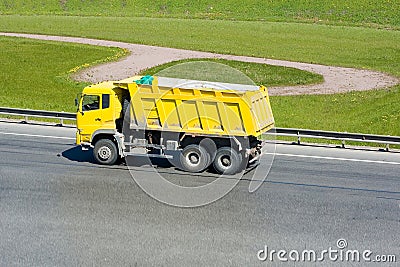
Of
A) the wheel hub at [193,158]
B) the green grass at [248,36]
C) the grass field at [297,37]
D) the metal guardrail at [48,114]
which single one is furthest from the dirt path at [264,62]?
the wheel hub at [193,158]

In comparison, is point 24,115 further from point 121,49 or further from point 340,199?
point 121,49

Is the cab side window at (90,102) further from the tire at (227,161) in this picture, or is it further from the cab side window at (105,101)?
the tire at (227,161)

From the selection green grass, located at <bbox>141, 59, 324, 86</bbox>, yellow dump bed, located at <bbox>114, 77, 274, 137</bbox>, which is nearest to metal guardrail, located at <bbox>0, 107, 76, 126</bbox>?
yellow dump bed, located at <bbox>114, 77, 274, 137</bbox>

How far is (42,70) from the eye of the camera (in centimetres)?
5416

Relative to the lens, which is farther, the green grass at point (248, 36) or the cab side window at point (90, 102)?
the green grass at point (248, 36)

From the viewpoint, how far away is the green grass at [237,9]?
98.8 m

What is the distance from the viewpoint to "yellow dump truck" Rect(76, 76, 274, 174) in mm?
22797

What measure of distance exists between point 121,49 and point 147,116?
43.4 m

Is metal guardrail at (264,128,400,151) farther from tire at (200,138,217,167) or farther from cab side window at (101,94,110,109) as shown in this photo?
cab side window at (101,94,110,109)

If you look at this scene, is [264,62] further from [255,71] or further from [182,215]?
[182,215]

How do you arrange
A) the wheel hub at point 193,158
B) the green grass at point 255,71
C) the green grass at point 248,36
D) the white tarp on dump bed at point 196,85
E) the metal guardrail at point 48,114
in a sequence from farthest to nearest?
the green grass at point 248,36 → the green grass at point 255,71 → the metal guardrail at point 48,114 → the wheel hub at point 193,158 → the white tarp on dump bed at point 196,85

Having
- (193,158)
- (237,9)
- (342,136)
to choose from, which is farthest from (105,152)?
(237,9)

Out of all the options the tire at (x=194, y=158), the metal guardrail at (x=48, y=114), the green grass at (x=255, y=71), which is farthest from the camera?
the green grass at (x=255, y=71)

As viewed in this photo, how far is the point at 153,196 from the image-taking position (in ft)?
69.8
